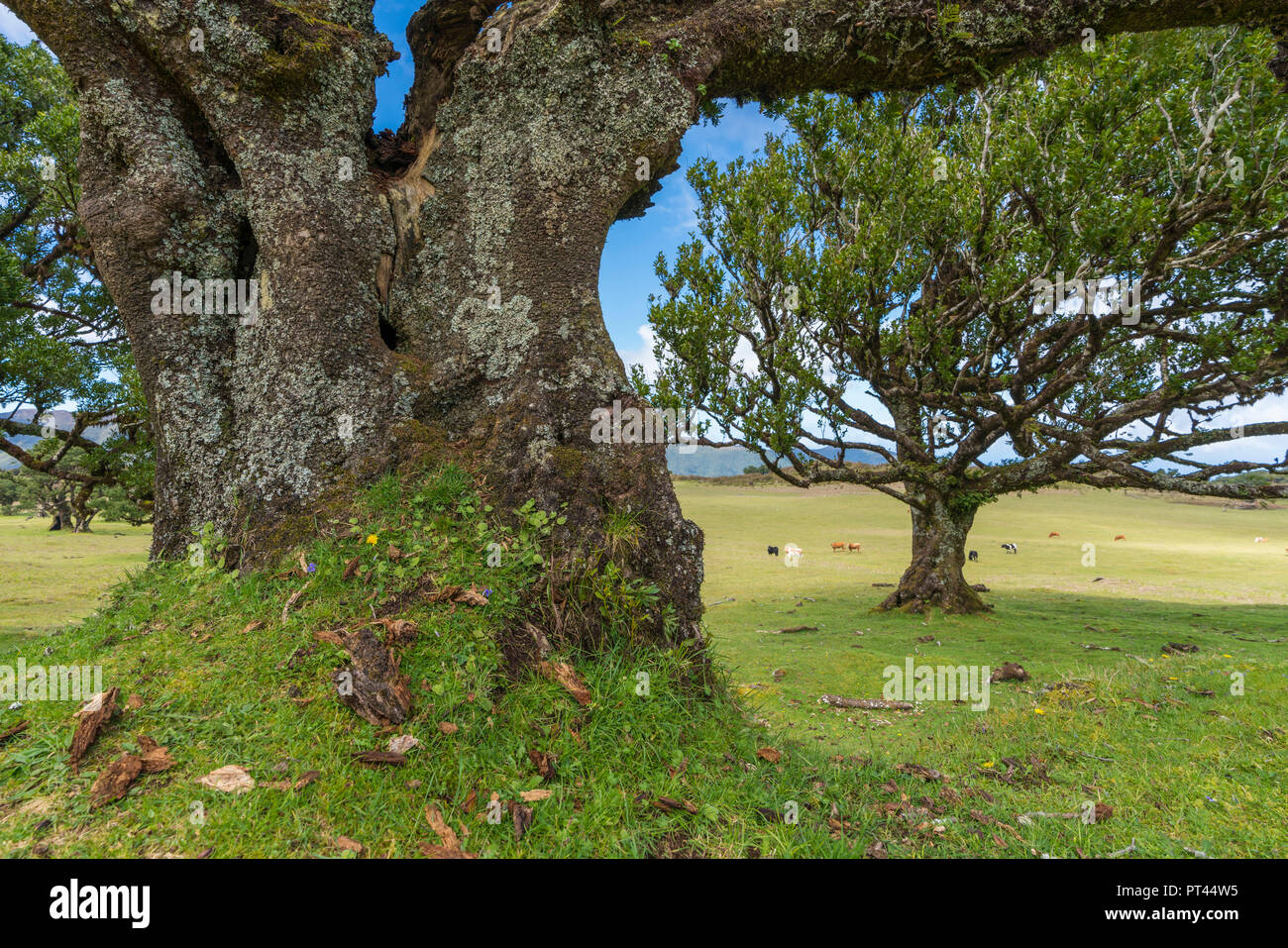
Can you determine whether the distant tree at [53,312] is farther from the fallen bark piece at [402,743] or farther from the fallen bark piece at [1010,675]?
the fallen bark piece at [1010,675]

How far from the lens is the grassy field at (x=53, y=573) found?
17.3 m

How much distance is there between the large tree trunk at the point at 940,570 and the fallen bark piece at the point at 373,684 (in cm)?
1906

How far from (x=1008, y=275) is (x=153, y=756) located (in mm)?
14858

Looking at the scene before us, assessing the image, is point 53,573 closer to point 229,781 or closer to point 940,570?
point 229,781

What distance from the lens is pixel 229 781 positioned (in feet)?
12.0

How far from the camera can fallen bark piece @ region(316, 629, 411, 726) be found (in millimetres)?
4086

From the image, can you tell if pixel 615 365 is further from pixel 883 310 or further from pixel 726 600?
pixel 726 600

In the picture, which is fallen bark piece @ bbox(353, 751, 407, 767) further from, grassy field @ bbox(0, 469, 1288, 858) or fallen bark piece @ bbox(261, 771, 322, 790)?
fallen bark piece @ bbox(261, 771, 322, 790)

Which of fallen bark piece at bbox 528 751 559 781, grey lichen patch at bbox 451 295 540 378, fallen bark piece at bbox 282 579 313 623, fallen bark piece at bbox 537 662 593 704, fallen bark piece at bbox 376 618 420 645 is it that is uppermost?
grey lichen patch at bbox 451 295 540 378

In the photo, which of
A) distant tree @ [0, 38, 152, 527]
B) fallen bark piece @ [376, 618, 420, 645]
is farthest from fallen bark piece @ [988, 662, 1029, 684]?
distant tree @ [0, 38, 152, 527]

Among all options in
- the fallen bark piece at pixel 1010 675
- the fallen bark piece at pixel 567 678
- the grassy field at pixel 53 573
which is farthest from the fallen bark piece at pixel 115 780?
the fallen bark piece at pixel 1010 675

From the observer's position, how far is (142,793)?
364cm

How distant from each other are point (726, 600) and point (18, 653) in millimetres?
20389

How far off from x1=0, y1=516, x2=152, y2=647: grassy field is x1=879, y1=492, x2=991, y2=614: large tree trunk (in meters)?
19.9
